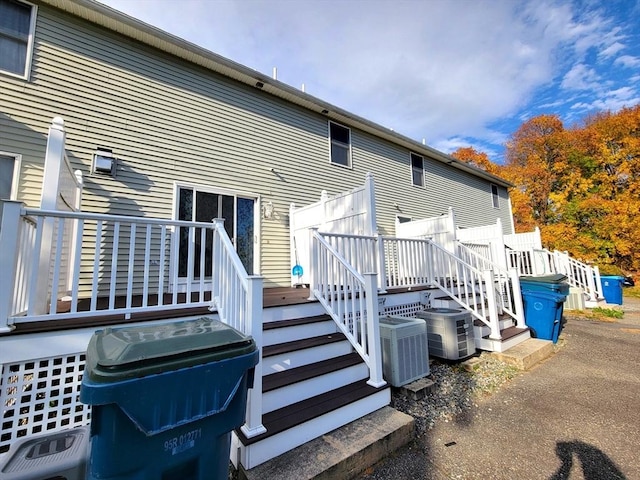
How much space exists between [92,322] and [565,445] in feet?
14.2

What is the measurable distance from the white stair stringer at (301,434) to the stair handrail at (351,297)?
0.21 metres

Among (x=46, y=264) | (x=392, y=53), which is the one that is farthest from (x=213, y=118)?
(x=392, y=53)

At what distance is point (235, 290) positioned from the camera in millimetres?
2588

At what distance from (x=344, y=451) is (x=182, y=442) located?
1413 millimetres

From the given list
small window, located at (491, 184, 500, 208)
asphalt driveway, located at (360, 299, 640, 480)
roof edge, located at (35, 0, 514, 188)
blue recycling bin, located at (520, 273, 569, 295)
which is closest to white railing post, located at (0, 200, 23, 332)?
asphalt driveway, located at (360, 299, 640, 480)

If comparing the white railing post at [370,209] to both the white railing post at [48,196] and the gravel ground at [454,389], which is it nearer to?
the gravel ground at [454,389]

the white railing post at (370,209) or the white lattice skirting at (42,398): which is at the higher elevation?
the white railing post at (370,209)

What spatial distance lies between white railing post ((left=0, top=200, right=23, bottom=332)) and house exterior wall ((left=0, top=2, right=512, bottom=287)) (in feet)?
7.90

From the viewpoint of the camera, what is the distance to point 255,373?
2.18 metres

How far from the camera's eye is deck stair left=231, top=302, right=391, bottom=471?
2.17 meters

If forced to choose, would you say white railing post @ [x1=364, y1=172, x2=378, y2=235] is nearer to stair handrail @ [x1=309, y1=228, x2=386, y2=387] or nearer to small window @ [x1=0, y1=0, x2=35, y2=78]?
stair handrail @ [x1=309, y1=228, x2=386, y2=387]

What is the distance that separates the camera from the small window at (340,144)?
7586 millimetres

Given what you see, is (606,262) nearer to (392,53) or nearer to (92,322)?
(392,53)

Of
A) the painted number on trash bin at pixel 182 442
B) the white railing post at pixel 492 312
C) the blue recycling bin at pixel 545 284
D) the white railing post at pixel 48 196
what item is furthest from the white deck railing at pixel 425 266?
the white railing post at pixel 48 196
